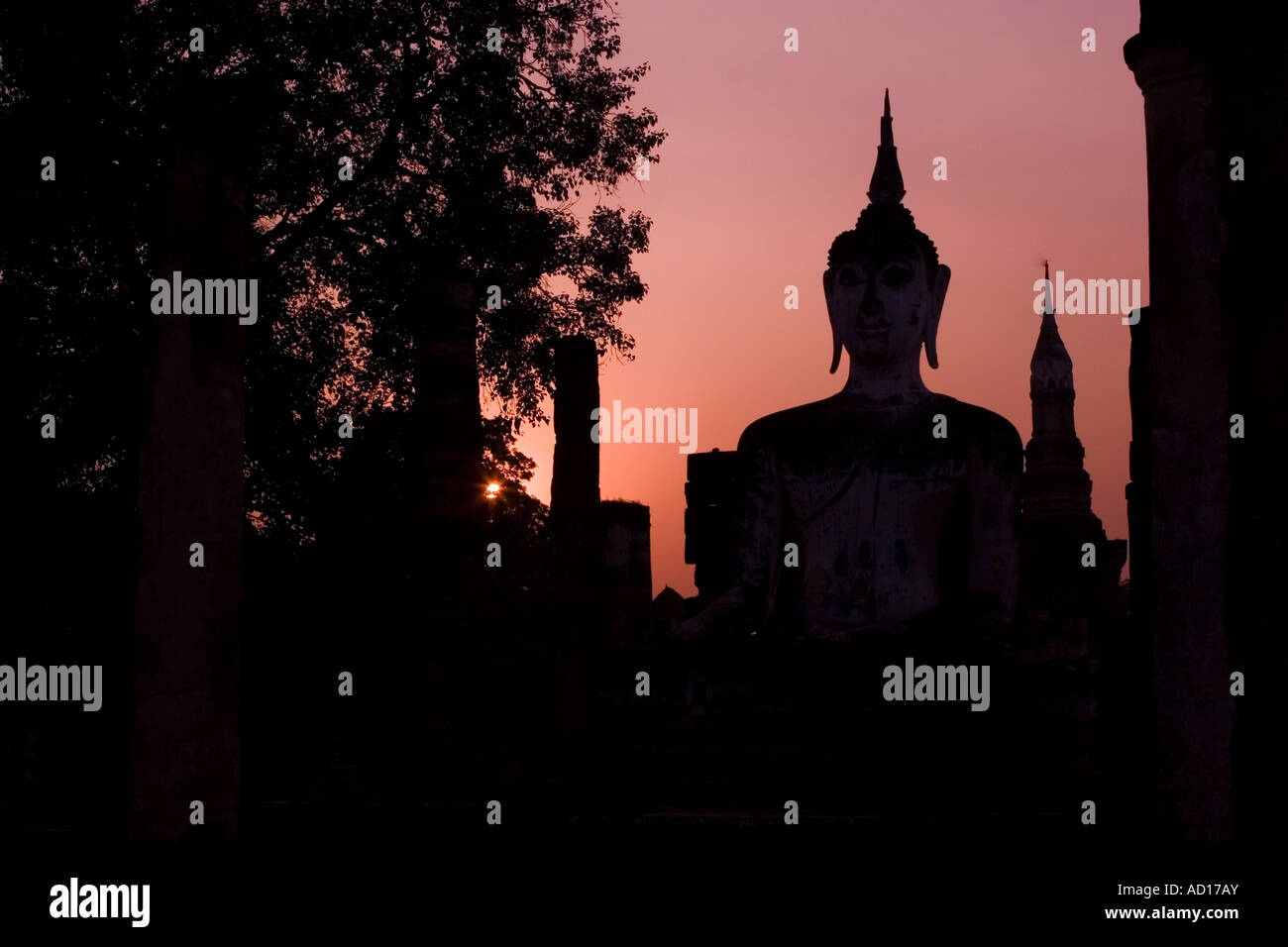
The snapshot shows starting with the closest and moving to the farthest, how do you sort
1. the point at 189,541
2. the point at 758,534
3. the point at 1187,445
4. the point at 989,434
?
1. the point at 1187,445
2. the point at 189,541
3. the point at 989,434
4. the point at 758,534

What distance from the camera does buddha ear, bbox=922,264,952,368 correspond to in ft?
34.2

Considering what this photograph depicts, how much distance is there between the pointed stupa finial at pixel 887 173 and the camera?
10.5 meters

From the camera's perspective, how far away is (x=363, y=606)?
17.2 meters

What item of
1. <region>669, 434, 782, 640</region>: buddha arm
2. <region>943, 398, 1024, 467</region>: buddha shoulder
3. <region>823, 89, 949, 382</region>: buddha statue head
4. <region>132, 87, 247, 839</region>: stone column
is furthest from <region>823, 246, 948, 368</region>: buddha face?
<region>132, 87, 247, 839</region>: stone column

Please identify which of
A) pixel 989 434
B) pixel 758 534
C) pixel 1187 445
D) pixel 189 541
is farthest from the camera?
pixel 758 534

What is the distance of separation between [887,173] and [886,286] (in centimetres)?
69

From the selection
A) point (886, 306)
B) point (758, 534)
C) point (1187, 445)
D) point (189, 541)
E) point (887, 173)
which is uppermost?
point (887, 173)

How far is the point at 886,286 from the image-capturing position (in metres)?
10.3

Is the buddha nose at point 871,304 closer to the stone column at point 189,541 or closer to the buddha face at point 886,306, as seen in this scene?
the buddha face at point 886,306

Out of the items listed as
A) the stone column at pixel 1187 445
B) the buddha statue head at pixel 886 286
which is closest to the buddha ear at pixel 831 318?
the buddha statue head at pixel 886 286

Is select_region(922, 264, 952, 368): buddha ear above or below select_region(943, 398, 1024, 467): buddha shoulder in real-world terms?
above

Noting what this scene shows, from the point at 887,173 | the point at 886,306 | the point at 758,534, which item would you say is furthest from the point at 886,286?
the point at 758,534

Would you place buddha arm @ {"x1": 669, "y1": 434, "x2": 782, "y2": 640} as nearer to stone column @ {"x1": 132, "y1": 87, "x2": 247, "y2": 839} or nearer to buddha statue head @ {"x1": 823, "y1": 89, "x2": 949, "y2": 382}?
buddha statue head @ {"x1": 823, "y1": 89, "x2": 949, "y2": 382}

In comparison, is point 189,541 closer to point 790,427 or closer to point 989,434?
point 790,427
